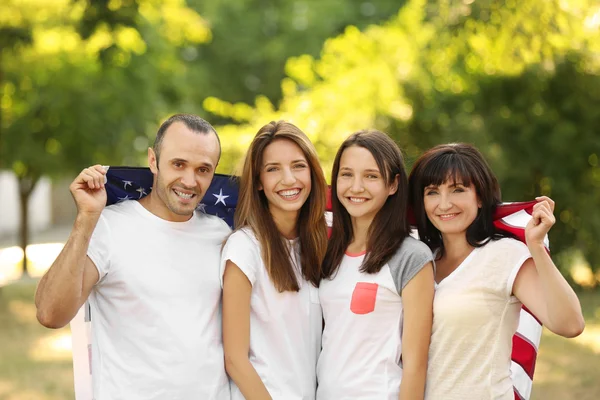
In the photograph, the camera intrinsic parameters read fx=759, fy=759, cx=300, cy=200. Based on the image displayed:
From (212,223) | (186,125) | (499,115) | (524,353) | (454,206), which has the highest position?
(499,115)

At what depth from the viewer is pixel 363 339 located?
10.9ft

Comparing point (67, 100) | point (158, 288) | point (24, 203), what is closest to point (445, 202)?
point (158, 288)

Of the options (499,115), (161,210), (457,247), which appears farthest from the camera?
(499,115)

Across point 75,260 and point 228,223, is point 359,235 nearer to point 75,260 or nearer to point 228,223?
→ point 228,223

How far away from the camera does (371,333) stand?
332 centimetres

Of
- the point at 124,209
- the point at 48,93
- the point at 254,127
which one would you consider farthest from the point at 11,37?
the point at 124,209

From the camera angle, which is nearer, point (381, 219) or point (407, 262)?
point (407, 262)

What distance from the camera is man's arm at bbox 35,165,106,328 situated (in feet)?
10.4

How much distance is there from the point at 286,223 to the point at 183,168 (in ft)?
1.90

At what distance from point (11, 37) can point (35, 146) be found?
2.62 metres

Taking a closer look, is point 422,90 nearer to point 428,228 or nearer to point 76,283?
point 428,228

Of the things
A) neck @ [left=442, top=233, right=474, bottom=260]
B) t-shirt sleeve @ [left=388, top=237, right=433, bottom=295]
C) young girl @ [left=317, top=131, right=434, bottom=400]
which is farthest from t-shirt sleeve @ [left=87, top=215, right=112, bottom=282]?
neck @ [left=442, top=233, right=474, bottom=260]

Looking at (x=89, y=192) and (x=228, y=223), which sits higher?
(x=89, y=192)

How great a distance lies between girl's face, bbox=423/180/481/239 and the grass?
4.65 metres
